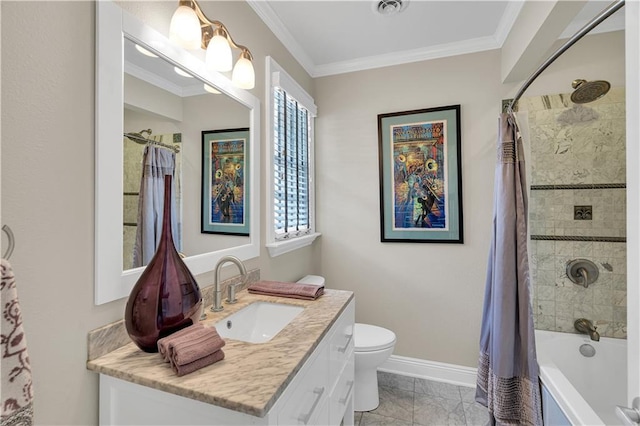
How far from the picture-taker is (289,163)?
7.25 ft

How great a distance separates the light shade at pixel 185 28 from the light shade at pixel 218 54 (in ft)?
0.43

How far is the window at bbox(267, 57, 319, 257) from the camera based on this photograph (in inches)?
76.3

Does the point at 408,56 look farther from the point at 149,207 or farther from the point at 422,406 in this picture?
the point at 422,406

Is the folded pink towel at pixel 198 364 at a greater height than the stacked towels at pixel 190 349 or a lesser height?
lesser

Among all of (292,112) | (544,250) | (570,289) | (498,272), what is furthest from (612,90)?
(292,112)

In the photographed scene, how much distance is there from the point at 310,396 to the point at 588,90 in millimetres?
2544

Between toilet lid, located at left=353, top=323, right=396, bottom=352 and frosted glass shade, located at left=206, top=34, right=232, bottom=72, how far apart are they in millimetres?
1669

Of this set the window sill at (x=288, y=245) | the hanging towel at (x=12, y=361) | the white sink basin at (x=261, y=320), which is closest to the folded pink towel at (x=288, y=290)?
the white sink basin at (x=261, y=320)

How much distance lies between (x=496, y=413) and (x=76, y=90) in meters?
2.30

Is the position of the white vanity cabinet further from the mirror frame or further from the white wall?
the white wall

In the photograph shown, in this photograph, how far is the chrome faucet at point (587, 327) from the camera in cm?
197

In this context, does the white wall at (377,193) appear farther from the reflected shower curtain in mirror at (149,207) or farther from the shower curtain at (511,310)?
the reflected shower curtain in mirror at (149,207)

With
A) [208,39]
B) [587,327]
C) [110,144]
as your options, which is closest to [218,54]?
[208,39]

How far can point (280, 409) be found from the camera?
2.51 ft
